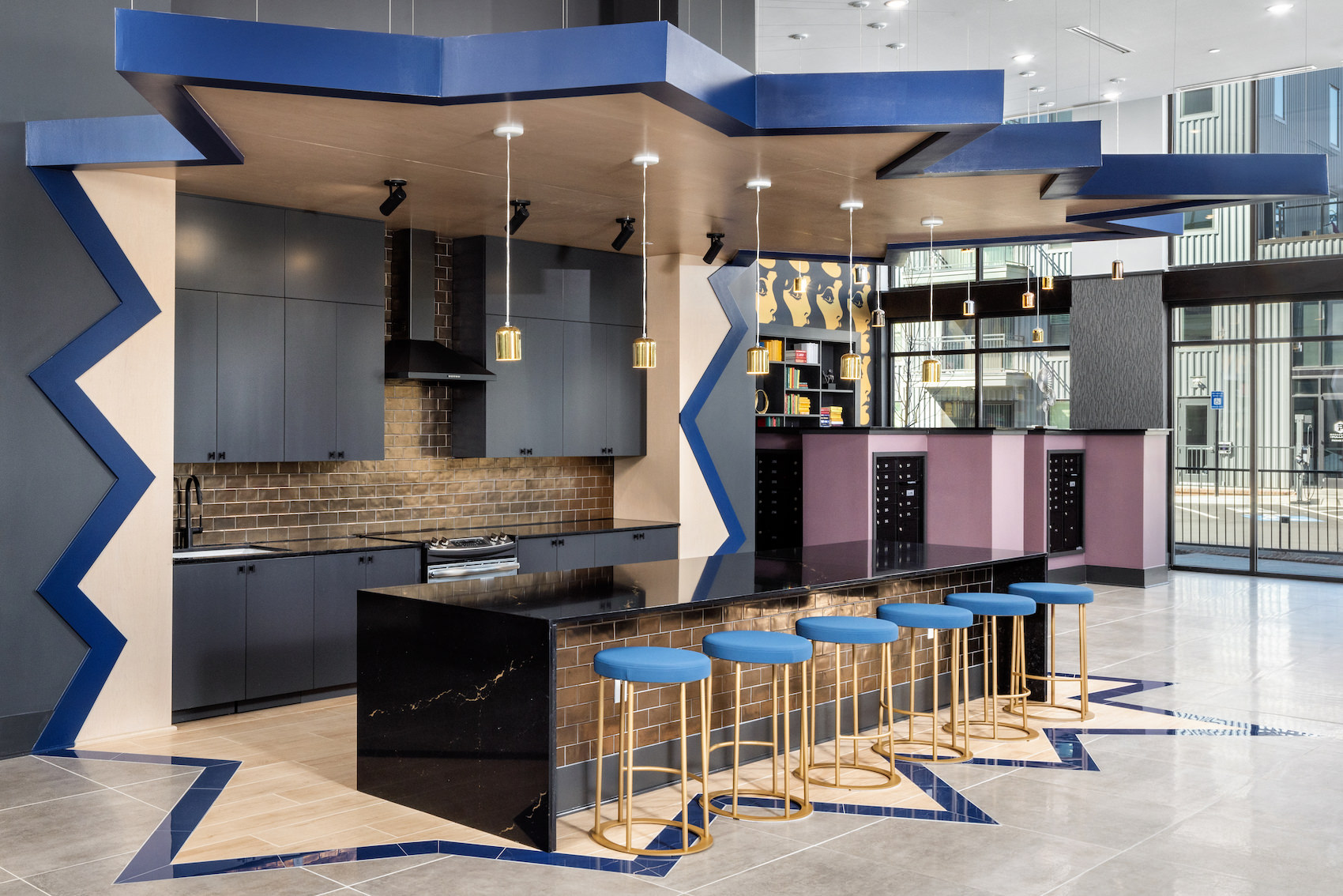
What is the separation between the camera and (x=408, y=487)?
7145mm

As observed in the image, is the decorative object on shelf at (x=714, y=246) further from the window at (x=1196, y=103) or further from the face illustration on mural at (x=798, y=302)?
the window at (x=1196, y=103)

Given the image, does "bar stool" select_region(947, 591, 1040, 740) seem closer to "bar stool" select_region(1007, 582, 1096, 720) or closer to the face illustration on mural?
"bar stool" select_region(1007, 582, 1096, 720)

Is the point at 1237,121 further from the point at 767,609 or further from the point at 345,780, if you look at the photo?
the point at 345,780

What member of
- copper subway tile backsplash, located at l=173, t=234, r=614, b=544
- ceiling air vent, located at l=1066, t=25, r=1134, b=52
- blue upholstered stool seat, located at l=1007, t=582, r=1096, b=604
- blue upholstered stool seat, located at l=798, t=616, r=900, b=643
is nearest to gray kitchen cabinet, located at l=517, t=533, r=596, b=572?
copper subway tile backsplash, located at l=173, t=234, r=614, b=544

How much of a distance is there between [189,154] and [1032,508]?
8008 mm

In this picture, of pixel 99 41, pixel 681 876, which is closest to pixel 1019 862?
pixel 681 876

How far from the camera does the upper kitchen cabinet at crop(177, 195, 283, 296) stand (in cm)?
574

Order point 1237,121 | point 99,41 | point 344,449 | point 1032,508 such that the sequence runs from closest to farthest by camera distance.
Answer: point 99,41
point 344,449
point 1032,508
point 1237,121

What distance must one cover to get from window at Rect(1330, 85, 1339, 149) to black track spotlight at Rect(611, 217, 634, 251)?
27.0 feet

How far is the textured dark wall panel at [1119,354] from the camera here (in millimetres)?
11656

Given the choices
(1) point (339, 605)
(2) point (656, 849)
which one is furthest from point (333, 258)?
(2) point (656, 849)

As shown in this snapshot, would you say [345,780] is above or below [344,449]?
below

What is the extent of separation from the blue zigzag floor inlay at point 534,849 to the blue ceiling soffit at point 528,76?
2.77 metres

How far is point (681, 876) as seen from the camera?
139 inches
